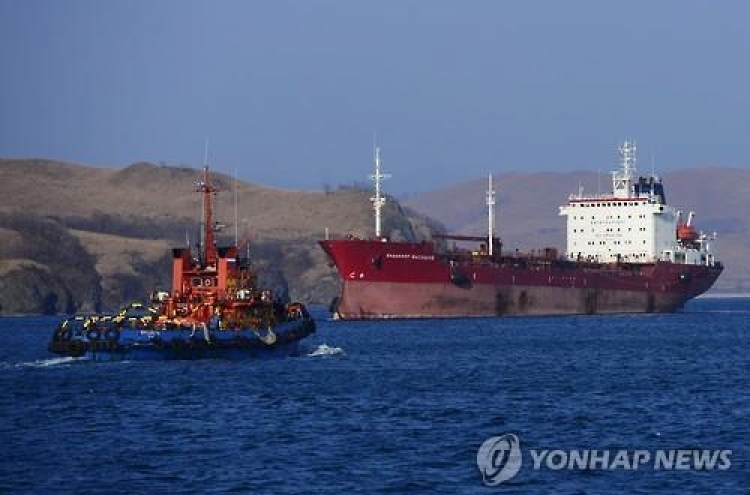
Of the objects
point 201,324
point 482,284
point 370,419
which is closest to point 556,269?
point 482,284

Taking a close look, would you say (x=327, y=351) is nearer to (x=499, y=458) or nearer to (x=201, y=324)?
(x=201, y=324)

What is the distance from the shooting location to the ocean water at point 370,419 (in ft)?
125

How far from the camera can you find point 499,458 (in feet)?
133

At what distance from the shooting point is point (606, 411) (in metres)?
50.0

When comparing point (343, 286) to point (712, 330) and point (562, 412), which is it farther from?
point (562, 412)

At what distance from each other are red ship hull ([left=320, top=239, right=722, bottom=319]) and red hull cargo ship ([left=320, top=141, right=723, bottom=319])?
0.23ft

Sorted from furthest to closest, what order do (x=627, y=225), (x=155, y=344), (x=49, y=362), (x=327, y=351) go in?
(x=627, y=225)
(x=327, y=351)
(x=49, y=362)
(x=155, y=344)

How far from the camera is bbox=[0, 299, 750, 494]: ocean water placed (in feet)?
125

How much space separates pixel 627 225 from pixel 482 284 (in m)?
21.4

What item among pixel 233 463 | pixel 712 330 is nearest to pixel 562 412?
pixel 233 463

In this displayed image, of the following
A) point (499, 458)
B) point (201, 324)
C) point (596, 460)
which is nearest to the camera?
point (596, 460)

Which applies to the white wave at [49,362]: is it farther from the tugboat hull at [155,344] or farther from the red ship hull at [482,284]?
the red ship hull at [482,284]

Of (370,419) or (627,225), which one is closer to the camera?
(370,419)

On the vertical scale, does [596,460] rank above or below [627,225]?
below
